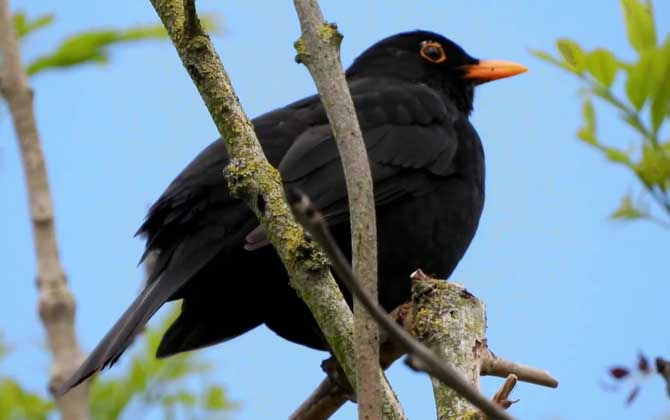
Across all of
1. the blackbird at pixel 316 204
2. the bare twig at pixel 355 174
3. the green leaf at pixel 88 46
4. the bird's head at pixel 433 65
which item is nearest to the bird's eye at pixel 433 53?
the bird's head at pixel 433 65

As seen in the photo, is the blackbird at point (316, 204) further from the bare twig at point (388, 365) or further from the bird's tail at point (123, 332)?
the bare twig at point (388, 365)

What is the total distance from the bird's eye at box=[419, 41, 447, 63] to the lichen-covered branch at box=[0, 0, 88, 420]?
2.86 metres

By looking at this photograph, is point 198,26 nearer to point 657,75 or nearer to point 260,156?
point 260,156

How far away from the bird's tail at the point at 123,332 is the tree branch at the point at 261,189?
1.00 meters

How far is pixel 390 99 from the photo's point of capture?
5684mm

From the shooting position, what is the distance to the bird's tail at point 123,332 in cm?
390

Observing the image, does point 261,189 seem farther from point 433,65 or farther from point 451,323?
point 433,65

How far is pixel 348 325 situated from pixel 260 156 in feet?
1.45

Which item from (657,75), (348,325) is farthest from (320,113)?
(348,325)

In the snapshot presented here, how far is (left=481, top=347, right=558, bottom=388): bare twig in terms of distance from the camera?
3.33m

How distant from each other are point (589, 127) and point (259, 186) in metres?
1.32

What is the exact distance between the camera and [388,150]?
537 centimetres

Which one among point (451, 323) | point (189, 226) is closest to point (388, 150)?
point (189, 226)

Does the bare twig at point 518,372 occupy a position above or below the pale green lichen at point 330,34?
below
